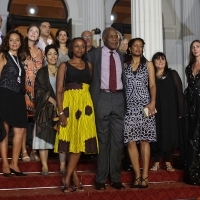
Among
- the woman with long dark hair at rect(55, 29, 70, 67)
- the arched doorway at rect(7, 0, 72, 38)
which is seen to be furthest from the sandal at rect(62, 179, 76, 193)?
the arched doorway at rect(7, 0, 72, 38)

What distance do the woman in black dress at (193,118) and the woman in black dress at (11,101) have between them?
7.28ft

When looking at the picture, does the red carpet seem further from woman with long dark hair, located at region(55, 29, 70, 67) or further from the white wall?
the white wall

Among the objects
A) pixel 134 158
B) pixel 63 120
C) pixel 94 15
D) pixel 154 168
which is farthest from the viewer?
pixel 94 15

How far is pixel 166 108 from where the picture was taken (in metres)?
5.12

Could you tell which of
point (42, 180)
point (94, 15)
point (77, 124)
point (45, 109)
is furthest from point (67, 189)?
point (94, 15)

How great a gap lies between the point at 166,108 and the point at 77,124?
5.21 ft

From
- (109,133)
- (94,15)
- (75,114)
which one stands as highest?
(94,15)

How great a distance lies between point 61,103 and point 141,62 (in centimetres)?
117

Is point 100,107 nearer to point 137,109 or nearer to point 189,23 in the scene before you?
point 137,109

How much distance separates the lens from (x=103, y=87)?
4289 millimetres

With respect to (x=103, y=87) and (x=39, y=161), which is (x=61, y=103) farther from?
(x=39, y=161)

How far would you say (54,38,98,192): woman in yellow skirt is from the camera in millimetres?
4047

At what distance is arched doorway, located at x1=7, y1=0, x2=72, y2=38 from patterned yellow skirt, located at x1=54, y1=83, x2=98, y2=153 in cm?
644

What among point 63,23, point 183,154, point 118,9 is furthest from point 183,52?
point 183,154
